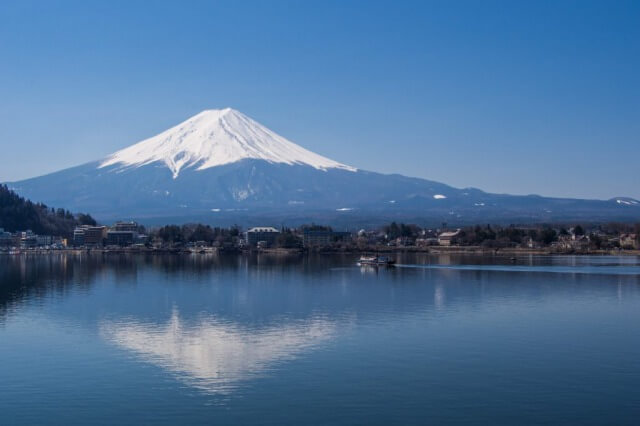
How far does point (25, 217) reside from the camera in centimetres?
5556

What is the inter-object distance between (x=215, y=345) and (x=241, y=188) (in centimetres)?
11764

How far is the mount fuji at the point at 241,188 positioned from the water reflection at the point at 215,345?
3673 inches

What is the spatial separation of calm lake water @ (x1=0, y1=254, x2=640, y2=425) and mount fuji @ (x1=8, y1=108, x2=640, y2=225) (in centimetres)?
8961

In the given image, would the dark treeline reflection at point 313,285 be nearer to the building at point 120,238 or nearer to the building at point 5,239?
the building at point 5,239

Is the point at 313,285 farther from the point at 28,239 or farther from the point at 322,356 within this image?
the point at 28,239

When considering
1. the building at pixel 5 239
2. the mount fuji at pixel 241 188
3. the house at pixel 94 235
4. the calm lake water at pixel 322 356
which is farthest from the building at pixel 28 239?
the mount fuji at pixel 241 188

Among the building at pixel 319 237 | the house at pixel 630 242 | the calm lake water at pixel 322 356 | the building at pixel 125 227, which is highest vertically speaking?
the building at pixel 125 227

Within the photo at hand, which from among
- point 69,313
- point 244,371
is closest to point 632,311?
point 244,371

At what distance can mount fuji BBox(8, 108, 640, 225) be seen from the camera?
11619 centimetres

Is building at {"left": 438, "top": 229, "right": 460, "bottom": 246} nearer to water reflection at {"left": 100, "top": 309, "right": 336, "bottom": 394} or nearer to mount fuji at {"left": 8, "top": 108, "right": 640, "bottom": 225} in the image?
water reflection at {"left": 100, "top": 309, "right": 336, "bottom": 394}

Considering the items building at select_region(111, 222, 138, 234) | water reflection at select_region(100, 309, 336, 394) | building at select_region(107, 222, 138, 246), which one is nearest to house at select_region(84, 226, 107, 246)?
building at select_region(107, 222, 138, 246)

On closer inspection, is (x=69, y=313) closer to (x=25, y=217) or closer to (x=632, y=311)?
(x=632, y=311)

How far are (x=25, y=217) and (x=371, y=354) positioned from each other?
50.3m

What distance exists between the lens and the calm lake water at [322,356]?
24.5ft
